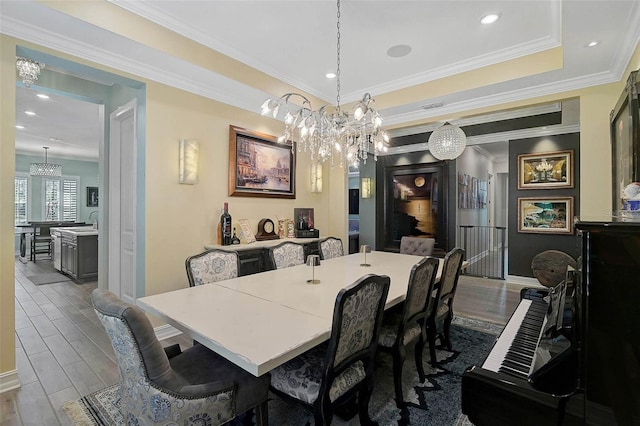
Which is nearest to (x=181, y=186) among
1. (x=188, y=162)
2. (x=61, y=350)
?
(x=188, y=162)

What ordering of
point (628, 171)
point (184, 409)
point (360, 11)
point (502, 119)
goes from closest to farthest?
point (184, 409), point (628, 171), point (360, 11), point (502, 119)

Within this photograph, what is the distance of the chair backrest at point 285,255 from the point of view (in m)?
3.11

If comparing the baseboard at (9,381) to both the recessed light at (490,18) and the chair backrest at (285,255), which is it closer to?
the chair backrest at (285,255)

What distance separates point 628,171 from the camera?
2.14 m

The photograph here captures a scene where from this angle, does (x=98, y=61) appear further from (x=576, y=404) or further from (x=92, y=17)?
(x=576, y=404)

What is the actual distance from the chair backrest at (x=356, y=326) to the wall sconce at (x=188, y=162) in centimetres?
260

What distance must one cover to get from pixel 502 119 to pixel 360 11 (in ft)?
11.6

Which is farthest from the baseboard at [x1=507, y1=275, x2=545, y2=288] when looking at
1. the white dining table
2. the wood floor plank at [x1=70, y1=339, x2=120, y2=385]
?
the wood floor plank at [x1=70, y1=339, x2=120, y2=385]

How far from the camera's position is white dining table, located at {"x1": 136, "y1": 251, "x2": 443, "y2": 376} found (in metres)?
1.28

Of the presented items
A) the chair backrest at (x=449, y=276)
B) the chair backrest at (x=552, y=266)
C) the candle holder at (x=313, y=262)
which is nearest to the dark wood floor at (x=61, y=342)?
the chair backrest at (x=552, y=266)

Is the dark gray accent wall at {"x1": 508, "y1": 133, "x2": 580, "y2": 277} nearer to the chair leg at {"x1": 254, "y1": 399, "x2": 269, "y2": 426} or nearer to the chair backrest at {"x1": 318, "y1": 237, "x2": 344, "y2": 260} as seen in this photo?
the chair backrest at {"x1": 318, "y1": 237, "x2": 344, "y2": 260}

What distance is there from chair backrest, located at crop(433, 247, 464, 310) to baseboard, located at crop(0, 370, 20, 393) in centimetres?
325

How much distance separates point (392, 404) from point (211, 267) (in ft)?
5.63

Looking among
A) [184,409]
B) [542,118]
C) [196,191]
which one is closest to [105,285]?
[196,191]
